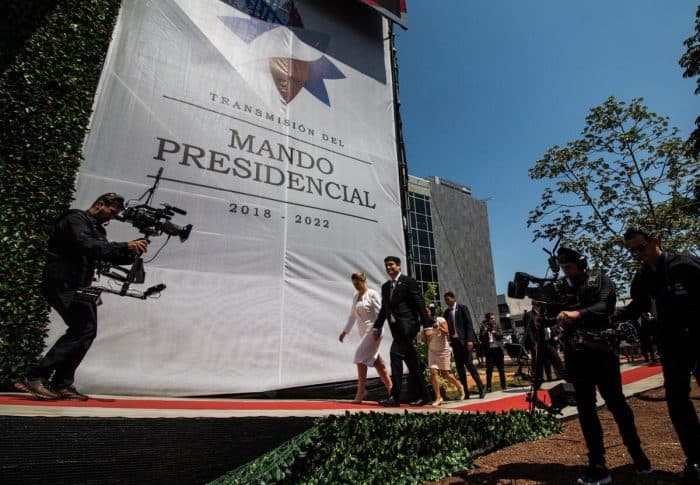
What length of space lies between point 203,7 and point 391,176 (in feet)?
14.1

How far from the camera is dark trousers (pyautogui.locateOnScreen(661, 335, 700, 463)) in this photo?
2.22 m

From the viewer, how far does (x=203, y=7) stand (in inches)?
→ 228

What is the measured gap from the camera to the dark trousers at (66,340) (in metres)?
2.91

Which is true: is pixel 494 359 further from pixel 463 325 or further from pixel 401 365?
pixel 401 365

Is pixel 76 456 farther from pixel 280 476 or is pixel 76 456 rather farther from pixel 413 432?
pixel 413 432

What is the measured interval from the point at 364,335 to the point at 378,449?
221cm

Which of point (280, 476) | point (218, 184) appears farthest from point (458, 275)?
point (280, 476)

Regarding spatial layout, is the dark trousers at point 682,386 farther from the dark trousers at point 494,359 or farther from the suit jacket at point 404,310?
the dark trousers at point 494,359

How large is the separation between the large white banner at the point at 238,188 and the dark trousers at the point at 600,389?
3767 millimetres

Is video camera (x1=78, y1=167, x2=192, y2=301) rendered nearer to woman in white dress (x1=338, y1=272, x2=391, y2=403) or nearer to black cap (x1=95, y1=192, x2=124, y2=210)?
black cap (x1=95, y1=192, x2=124, y2=210)

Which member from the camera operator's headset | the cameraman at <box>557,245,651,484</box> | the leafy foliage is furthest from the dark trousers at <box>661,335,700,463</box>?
the leafy foliage

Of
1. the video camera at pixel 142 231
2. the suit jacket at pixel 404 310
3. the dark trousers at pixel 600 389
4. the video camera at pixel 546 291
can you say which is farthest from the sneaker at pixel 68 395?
the dark trousers at pixel 600 389

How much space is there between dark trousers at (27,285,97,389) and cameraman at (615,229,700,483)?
4.32m

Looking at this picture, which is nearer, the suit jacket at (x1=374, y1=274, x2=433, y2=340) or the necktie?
the suit jacket at (x1=374, y1=274, x2=433, y2=340)
